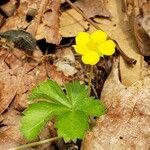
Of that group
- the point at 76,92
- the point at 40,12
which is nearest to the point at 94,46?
the point at 76,92

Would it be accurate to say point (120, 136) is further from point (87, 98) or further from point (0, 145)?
point (0, 145)

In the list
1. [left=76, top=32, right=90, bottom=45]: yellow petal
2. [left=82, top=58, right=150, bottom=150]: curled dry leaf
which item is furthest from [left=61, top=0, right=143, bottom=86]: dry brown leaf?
[left=76, top=32, right=90, bottom=45]: yellow petal

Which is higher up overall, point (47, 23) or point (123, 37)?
point (47, 23)

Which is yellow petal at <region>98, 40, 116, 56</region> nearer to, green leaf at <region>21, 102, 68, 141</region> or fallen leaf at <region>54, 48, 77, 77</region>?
green leaf at <region>21, 102, 68, 141</region>

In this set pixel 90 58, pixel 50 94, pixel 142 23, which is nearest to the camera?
pixel 90 58

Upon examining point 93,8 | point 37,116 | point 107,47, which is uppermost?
point 107,47

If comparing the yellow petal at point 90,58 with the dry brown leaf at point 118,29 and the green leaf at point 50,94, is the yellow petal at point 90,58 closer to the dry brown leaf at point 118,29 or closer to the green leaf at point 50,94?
the green leaf at point 50,94

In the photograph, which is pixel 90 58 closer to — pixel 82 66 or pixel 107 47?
pixel 107 47
